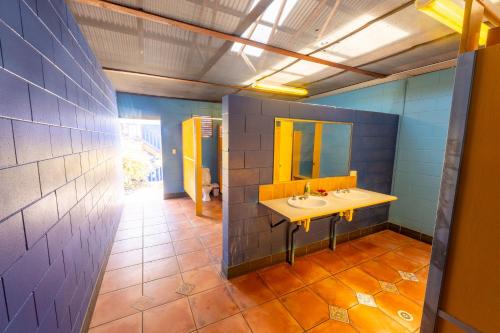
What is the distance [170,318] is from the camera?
5.56 feet

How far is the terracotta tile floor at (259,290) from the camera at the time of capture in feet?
5.47

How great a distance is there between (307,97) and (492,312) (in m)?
4.65

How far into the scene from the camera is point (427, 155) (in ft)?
9.70

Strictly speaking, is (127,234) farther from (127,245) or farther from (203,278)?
(203,278)

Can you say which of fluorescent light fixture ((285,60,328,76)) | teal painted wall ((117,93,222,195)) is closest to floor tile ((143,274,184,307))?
fluorescent light fixture ((285,60,328,76))

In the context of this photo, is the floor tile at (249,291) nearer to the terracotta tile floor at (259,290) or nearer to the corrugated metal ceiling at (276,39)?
the terracotta tile floor at (259,290)

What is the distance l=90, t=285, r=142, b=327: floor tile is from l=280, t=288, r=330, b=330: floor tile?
1378 millimetres

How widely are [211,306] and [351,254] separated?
6.32 ft

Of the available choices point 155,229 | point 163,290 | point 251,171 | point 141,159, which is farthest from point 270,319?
point 141,159

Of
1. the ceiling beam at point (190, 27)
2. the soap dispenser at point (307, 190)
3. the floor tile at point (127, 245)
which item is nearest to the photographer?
the ceiling beam at point (190, 27)

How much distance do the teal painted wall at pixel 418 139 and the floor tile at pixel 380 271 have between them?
45.6 inches

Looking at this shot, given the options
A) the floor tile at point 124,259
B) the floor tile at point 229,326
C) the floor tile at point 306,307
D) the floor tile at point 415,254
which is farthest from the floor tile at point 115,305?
the floor tile at point 415,254

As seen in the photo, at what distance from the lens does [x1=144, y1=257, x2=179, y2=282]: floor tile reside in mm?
2217

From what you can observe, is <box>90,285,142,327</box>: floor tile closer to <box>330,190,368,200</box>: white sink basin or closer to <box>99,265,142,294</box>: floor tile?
<box>99,265,142,294</box>: floor tile
